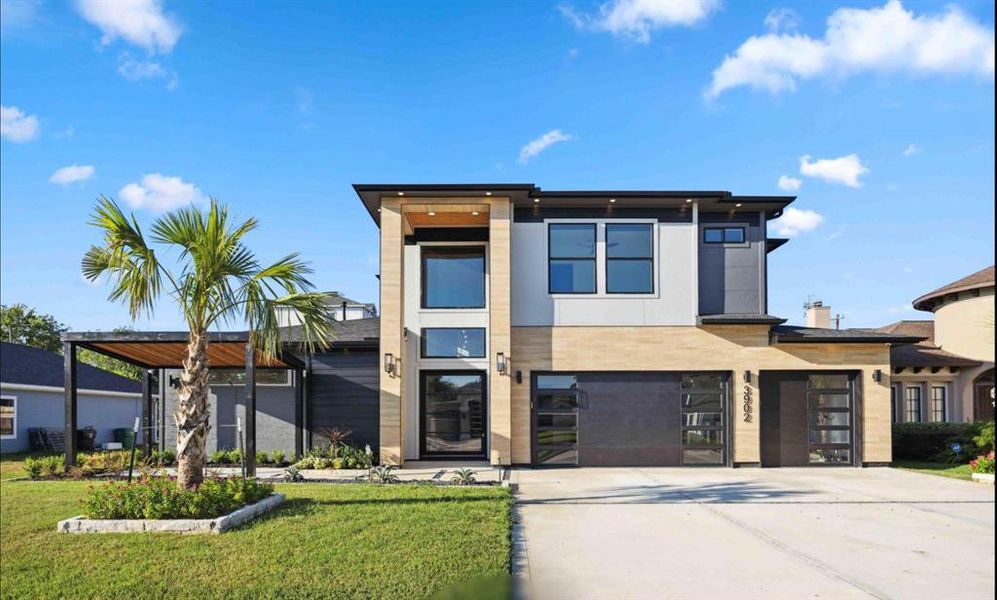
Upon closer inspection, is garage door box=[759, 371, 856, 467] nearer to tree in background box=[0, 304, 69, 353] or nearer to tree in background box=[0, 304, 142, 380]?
tree in background box=[0, 304, 142, 380]

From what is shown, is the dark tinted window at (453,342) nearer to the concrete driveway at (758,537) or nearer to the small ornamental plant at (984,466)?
the concrete driveway at (758,537)

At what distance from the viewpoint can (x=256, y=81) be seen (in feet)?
49.1

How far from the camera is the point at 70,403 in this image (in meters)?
13.0

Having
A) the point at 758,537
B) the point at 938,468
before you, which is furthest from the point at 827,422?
the point at 758,537

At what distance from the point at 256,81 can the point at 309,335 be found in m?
7.79

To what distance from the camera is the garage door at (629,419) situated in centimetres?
1463

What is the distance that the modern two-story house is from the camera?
1445 cm

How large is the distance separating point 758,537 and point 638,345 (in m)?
7.17


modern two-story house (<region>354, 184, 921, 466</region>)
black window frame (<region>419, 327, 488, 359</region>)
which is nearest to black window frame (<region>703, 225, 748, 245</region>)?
modern two-story house (<region>354, 184, 921, 466</region>)

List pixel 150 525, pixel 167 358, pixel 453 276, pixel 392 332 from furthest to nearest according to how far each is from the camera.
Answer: pixel 453 276 < pixel 167 358 < pixel 392 332 < pixel 150 525

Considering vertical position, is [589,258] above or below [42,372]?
above

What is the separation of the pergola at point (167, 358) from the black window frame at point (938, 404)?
51.4 ft

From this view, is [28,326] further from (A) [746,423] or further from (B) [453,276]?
(A) [746,423]

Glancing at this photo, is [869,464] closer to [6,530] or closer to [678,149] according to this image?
[678,149]
